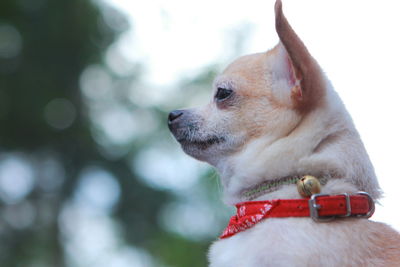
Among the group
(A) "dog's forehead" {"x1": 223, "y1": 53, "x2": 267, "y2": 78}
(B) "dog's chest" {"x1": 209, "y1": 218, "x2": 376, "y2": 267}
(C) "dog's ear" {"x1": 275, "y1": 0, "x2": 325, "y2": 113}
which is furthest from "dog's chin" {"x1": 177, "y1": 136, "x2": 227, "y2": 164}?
(B) "dog's chest" {"x1": 209, "y1": 218, "x2": 376, "y2": 267}

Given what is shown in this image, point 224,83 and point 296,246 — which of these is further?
point 224,83

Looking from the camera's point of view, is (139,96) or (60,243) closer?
(60,243)

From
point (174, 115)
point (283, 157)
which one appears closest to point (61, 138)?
point (174, 115)

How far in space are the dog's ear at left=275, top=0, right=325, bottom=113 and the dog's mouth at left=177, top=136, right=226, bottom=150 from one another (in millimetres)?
547

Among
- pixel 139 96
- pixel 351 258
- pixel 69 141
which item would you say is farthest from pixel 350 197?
pixel 139 96

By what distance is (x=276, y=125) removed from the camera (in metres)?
2.81

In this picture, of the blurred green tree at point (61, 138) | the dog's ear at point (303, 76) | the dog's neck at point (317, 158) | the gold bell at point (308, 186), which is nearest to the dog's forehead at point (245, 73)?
the dog's ear at point (303, 76)

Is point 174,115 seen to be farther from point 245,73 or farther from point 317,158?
point 317,158

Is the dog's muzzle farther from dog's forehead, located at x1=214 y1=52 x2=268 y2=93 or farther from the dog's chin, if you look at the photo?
dog's forehead, located at x1=214 y1=52 x2=268 y2=93

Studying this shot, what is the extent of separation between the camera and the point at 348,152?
262 centimetres

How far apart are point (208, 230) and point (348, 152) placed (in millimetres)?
15610

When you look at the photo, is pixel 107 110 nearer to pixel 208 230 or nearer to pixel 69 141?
pixel 69 141

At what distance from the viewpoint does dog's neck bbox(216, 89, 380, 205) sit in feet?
8.46

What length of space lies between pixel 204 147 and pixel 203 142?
31 mm
